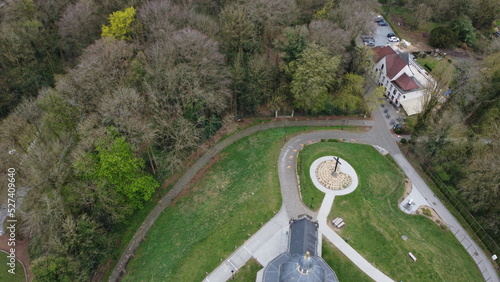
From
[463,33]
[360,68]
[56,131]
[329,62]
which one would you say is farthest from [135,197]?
[463,33]

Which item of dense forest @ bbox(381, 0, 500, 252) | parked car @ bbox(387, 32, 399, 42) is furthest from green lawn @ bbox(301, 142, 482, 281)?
parked car @ bbox(387, 32, 399, 42)

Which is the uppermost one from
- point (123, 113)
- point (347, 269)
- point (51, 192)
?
point (123, 113)

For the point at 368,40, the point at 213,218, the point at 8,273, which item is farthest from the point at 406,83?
the point at 8,273

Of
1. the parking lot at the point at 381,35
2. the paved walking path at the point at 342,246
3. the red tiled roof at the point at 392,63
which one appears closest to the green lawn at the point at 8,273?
the paved walking path at the point at 342,246

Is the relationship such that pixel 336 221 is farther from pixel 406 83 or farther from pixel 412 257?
pixel 406 83

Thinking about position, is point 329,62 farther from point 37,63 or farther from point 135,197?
point 37,63
